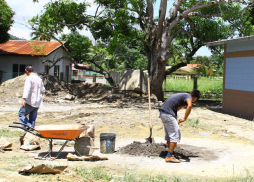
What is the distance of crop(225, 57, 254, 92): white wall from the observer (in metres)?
13.5

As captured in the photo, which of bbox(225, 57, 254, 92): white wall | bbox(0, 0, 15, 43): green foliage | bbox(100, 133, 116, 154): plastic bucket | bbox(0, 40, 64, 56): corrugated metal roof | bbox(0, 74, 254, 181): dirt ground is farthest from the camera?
bbox(0, 40, 64, 56): corrugated metal roof

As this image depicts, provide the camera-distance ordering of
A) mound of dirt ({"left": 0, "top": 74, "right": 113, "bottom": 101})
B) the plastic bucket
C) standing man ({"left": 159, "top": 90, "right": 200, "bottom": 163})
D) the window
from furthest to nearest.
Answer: the window, mound of dirt ({"left": 0, "top": 74, "right": 113, "bottom": 101}), the plastic bucket, standing man ({"left": 159, "top": 90, "right": 200, "bottom": 163})

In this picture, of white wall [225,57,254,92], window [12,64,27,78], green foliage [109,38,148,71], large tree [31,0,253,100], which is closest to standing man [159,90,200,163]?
white wall [225,57,254,92]

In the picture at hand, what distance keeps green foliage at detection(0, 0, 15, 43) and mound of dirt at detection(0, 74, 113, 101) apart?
384 centimetres

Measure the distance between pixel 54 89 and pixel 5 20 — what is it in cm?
619

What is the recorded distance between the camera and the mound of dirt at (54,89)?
65.9 feet

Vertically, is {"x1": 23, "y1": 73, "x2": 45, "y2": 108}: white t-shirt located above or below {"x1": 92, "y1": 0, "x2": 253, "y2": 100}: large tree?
below

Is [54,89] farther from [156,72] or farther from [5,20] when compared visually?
[156,72]

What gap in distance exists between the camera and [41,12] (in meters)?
18.8

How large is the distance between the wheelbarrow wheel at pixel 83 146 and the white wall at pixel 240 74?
9.19 m

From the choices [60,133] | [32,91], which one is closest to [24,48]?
[32,91]

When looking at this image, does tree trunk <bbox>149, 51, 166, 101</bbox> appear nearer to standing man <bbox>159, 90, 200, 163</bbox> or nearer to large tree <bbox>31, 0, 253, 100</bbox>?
large tree <bbox>31, 0, 253, 100</bbox>

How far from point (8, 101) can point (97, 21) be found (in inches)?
291

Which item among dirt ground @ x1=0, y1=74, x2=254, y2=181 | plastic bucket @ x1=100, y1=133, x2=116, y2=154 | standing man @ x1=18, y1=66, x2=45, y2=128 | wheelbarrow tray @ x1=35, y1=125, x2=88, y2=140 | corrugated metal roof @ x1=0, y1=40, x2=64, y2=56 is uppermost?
corrugated metal roof @ x1=0, y1=40, x2=64, y2=56
